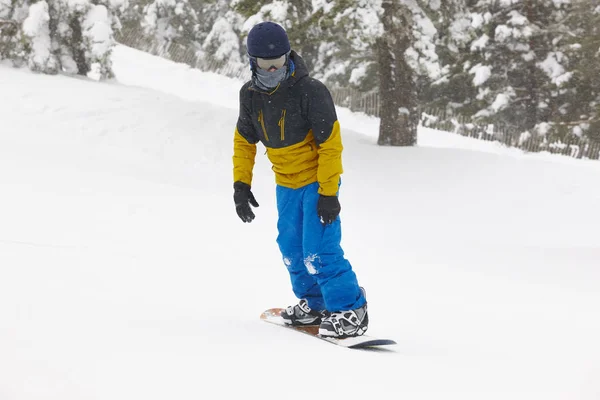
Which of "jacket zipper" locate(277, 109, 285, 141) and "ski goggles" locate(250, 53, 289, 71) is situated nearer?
"ski goggles" locate(250, 53, 289, 71)

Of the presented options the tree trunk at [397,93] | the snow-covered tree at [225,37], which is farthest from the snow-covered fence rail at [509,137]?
the tree trunk at [397,93]

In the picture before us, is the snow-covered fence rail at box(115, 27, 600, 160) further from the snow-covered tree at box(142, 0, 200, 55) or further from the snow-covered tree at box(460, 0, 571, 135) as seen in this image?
the snow-covered tree at box(460, 0, 571, 135)

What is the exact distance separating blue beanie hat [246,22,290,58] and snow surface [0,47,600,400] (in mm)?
1690

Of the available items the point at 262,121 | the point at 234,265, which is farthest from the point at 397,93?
the point at 262,121

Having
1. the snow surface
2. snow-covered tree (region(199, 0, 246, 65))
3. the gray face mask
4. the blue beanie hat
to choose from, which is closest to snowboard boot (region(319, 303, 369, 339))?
the snow surface

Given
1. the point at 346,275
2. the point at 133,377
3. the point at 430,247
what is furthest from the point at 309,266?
the point at 430,247

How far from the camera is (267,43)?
4008mm

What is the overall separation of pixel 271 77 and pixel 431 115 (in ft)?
84.1

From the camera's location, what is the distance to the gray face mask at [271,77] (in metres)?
4.05

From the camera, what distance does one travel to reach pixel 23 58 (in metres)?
14.7

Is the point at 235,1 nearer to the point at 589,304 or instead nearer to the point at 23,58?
the point at 23,58

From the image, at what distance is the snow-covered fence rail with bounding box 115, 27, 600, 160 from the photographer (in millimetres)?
24328

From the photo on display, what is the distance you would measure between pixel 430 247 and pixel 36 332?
6522 mm

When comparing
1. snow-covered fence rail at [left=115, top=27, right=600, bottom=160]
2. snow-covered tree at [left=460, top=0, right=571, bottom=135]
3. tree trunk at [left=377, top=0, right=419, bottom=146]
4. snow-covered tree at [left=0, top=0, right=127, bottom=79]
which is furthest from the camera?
snow-covered fence rail at [left=115, top=27, right=600, bottom=160]
